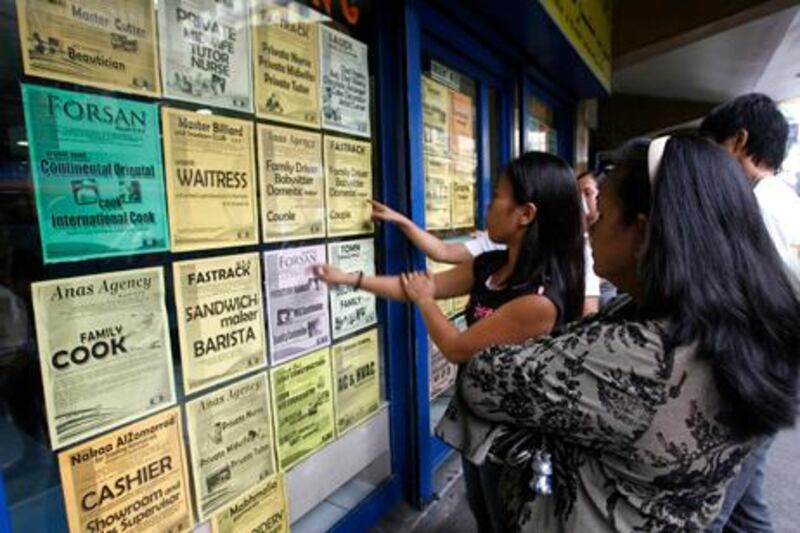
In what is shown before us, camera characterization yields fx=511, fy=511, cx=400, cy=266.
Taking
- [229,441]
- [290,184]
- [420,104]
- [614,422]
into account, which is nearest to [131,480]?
[229,441]

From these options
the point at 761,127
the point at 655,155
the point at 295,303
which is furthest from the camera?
the point at 761,127

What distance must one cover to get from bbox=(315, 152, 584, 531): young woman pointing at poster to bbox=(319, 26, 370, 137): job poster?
0.50m

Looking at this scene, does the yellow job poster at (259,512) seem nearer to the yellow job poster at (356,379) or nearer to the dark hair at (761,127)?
the yellow job poster at (356,379)

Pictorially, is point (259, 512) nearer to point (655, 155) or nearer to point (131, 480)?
point (131, 480)

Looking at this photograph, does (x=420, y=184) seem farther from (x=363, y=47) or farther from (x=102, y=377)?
(x=102, y=377)

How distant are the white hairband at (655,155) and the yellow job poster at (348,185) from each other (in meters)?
1.02

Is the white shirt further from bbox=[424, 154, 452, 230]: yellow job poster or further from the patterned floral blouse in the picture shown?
bbox=[424, 154, 452, 230]: yellow job poster

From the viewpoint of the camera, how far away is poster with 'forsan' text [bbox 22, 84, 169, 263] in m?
0.93

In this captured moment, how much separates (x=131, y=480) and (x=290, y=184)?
0.84 meters

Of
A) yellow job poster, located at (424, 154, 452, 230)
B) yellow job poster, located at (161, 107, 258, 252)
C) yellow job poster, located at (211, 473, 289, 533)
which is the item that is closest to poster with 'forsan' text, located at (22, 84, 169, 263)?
yellow job poster, located at (161, 107, 258, 252)

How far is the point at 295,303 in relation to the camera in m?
1.53

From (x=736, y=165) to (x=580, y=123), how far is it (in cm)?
443

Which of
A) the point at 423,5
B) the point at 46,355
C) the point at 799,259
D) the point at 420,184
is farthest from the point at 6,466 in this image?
the point at 799,259

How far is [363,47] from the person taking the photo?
1829 mm
